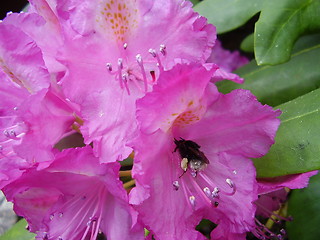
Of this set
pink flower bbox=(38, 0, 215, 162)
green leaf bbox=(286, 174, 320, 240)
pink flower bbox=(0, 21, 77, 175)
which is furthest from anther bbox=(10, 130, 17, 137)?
green leaf bbox=(286, 174, 320, 240)

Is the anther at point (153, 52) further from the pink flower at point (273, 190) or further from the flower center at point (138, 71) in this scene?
the pink flower at point (273, 190)

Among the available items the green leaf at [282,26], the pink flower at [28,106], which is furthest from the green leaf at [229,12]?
the pink flower at [28,106]

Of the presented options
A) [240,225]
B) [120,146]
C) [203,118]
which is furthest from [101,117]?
[240,225]

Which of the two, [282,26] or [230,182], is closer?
[230,182]

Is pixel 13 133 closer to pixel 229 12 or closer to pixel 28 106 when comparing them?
pixel 28 106

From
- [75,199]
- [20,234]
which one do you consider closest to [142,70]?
[75,199]

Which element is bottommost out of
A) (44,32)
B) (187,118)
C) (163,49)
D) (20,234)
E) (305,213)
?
(305,213)

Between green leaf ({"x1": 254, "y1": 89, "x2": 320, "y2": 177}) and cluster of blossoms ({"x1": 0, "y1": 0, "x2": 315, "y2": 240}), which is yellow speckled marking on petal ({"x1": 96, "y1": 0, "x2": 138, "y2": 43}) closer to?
cluster of blossoms ({"x1": 0, "y1": 0, "x2": 315, "y2": 240})
